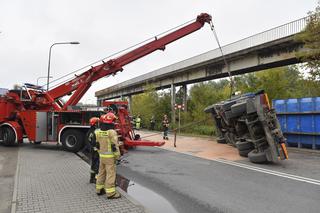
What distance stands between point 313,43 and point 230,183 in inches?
402

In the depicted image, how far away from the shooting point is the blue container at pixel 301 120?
12688mm

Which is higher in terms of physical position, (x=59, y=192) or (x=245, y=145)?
(x=245, y=145)

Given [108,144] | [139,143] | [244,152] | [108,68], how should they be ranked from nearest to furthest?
1. [108,144]
2. [244,152]
3. [139,143]
4. [108,68]

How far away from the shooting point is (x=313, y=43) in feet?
46.1

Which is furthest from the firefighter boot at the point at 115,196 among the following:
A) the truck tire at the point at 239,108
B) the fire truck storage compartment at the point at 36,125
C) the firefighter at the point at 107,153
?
the fire truck storage compartment at the point at 36,125

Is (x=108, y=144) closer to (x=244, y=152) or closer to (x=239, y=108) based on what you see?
(x=239, y=108)

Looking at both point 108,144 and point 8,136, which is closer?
point 108,144

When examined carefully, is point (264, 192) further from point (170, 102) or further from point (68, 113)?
point (170, 102)

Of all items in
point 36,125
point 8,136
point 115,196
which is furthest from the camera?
point 8,136

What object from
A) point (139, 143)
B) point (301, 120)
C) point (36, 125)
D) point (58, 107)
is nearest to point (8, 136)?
point (36, 125)

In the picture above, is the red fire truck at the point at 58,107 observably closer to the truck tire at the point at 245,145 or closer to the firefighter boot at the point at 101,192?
the truck tire at the point at 245,145

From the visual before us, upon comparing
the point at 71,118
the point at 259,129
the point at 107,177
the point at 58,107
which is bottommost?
the point at 107,177

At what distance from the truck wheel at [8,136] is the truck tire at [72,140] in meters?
2.66

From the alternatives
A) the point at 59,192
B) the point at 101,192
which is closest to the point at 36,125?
the point at 59,192
